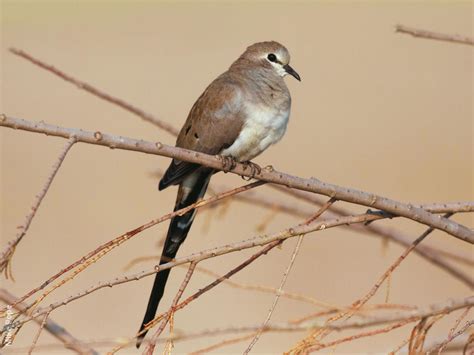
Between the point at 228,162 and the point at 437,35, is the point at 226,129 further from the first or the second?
the point at 437,35

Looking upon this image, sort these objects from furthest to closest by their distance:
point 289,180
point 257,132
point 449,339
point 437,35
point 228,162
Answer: point 257,132 < point 228,162 < point 437,35 < point 289,180 < point 449,339

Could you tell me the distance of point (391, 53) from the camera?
12.1 m

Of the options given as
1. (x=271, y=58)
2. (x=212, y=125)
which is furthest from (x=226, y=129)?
(x=271, y=58)

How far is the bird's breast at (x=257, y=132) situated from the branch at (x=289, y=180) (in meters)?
1.22

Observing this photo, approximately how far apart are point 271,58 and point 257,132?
30.6 inches

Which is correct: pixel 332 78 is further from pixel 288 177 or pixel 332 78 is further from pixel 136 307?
pixel 288 177

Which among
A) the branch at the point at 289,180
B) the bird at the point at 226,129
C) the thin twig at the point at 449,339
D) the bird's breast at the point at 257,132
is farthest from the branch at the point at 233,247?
the bird's breast at the point at 257,132

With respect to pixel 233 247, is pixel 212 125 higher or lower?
higher

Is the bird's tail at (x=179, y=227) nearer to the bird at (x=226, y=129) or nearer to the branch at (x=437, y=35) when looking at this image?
the bird at (x=226, y=129)

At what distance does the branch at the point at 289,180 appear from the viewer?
2.07 metres

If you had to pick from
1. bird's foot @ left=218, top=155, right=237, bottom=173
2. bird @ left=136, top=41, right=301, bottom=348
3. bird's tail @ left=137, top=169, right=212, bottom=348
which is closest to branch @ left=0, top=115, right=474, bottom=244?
bird's tail @ left=137, top=169, right=212, bottom=348

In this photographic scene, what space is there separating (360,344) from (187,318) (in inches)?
52.7

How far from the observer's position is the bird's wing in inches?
152

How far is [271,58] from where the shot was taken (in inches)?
180
